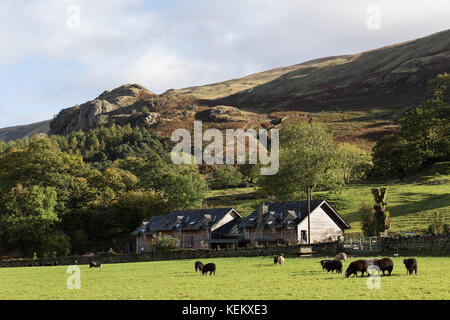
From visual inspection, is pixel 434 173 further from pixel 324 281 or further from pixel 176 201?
pixel 324 281

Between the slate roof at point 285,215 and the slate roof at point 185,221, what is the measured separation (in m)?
6.17

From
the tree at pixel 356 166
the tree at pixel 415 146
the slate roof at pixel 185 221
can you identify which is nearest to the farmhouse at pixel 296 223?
the slate roof at pixel 185 221

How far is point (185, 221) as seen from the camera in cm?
7269

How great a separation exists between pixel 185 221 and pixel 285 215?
15414mm

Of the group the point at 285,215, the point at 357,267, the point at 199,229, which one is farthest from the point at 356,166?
the point at 357,267

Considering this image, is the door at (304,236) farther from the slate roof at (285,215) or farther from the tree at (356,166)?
the tree at (356,166)

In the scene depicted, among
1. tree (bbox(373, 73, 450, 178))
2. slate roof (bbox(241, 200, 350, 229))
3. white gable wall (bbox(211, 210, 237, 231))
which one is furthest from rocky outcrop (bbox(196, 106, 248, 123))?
slate roof (bbox(241, 200, 350, 229))

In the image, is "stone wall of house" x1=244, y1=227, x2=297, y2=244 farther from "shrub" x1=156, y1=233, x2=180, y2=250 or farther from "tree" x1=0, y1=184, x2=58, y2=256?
"tree" x1=0, y1=184, x2=58, y2=256

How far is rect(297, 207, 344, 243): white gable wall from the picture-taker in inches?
2501

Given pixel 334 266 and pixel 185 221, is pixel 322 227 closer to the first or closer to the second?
pixel 185 221

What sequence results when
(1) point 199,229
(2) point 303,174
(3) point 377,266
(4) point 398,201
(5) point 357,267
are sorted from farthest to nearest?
(2) point 303,174 < (1) point 199,229 < (4) point 398,201 < (3) point 377,266 < (5) point 357,267

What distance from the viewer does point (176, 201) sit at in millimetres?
85000
